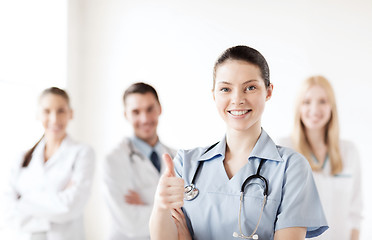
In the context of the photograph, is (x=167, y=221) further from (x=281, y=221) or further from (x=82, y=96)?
(x=82, y=96)

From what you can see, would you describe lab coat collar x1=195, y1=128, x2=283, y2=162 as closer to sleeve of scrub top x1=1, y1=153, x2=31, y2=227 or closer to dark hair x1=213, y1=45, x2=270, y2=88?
dark hair x1=213, y1=45, x2=270, y2=88

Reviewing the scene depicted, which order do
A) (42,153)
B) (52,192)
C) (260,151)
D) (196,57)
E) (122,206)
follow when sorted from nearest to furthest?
(260,151) < (122,206) < (52,192) < (42,153) < (196,57)

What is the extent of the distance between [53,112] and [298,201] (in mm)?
1657

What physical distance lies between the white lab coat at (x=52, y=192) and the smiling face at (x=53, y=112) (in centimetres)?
13

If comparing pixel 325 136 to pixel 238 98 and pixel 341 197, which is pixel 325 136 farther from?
pixel 238 98

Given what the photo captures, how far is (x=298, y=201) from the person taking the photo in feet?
3.94

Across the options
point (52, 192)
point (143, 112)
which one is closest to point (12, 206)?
point (52, 192)

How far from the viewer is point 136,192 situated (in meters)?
2.43

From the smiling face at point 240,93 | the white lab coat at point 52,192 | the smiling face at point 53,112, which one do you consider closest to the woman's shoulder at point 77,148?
the white lab coat at point 52,192

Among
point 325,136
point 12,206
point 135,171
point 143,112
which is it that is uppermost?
point 143,112

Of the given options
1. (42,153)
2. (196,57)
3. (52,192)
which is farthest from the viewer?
(196,57)

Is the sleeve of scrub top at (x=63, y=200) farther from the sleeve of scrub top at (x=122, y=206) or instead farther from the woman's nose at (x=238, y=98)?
the woman's nose at (x=238, y=98)

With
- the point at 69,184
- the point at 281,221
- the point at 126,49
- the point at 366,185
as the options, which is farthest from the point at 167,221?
the point at 126,49

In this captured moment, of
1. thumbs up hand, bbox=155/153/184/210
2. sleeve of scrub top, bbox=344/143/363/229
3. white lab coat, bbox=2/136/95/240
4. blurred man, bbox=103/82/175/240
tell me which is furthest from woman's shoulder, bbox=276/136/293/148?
thumbs up hand, bbox=155/153/184/210
